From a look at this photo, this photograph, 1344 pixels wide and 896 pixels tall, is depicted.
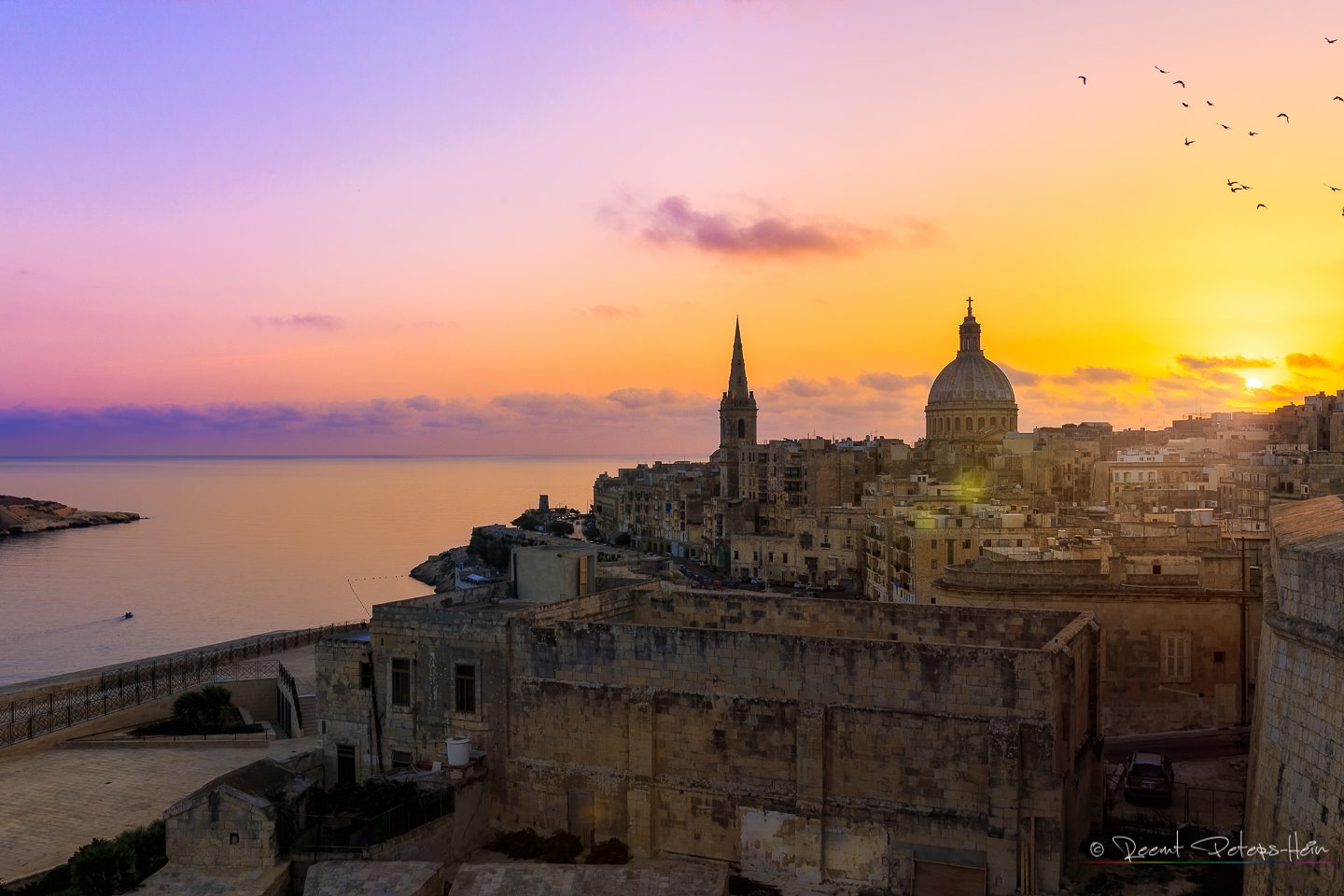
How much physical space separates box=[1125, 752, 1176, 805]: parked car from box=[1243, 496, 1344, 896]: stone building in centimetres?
528

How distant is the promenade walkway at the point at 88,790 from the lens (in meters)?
19.6

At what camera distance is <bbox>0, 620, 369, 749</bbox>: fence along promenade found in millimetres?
27641

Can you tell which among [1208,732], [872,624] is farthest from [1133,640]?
[872,624]

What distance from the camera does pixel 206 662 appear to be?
36.9 meters

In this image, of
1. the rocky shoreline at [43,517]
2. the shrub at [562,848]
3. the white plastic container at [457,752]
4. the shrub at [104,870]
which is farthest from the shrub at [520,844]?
the rocky shoreline at [43,517]

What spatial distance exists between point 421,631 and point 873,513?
53.3 metres

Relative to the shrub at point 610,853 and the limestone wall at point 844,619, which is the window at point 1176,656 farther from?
the shrub at point 610,853

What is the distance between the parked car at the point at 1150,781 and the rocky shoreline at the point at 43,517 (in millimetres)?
161096

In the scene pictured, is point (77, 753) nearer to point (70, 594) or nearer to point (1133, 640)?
point (1133, 640)

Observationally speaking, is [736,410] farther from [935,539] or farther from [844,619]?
[844,619]

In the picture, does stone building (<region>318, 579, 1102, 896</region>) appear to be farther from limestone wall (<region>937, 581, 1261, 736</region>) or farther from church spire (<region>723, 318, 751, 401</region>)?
church spire (<region>723, 318, 751, 401</region>)

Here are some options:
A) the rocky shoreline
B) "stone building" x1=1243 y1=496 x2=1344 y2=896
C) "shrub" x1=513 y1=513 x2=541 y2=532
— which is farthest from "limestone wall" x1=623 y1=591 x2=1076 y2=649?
the rocky shoreline

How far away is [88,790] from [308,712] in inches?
313

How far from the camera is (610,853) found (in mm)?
18781
